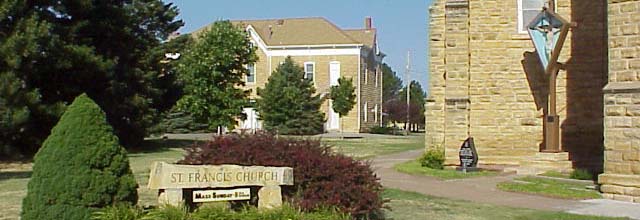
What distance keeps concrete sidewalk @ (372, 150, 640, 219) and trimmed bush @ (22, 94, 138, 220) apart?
852 cm

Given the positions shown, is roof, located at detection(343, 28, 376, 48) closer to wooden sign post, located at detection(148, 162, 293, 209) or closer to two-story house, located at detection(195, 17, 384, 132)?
two-story house, located at detection(195, 17, 384, 132)

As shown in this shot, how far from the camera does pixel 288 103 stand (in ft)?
192

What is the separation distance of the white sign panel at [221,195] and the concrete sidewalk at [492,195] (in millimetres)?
6942

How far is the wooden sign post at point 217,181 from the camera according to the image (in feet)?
30.7

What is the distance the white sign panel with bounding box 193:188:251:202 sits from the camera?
9.55 m

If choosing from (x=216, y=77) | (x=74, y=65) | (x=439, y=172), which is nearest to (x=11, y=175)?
(x=74, y=65)

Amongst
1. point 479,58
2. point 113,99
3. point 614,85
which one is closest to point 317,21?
point 113,99

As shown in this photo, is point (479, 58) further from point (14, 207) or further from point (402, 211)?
point (14, 207)

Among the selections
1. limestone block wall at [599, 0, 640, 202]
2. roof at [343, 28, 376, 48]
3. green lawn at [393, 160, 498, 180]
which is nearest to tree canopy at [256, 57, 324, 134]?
roof at [343, 28, 376, 48]

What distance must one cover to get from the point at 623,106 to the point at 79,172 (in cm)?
1096

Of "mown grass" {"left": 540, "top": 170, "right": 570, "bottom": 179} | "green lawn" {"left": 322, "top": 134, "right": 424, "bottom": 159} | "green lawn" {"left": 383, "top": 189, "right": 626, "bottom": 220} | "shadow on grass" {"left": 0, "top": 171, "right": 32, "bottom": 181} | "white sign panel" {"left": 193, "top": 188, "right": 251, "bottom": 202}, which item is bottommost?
"green lawn" {"left": 383, "top": 189, "right": 626, "bottom": 220}

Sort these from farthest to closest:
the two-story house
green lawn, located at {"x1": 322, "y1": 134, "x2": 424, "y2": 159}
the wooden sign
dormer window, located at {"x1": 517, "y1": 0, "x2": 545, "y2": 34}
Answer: the two-story house < green lawn, located at {"x1": 322, "y1": 134, "x2": 424, "y2": 159} < dormer window, located at {"x1": 517, "y1": 0, "x2": 545, "y2": 34} < the wooden sign

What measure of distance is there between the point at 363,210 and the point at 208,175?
211 cm

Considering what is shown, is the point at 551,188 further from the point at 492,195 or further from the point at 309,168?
the point at 309,168
